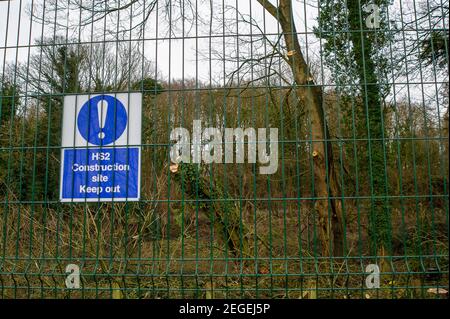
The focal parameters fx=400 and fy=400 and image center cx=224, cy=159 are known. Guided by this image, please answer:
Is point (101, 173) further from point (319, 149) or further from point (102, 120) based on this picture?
point (319, 149)

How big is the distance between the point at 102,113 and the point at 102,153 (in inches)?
16.9

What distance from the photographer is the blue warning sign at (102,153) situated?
395 centimetres

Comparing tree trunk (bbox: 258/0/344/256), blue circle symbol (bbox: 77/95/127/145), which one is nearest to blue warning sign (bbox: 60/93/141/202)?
blue circle symbol (bbox: 77/95/127/145)

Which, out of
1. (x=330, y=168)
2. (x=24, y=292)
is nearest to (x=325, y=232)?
(x=330, y=168)

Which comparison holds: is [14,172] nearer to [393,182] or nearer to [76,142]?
[76,142]

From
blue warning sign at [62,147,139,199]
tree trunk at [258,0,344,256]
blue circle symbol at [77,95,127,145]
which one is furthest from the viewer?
tree trunk at [258,0,344,256]

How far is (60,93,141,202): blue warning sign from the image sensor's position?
3945mm

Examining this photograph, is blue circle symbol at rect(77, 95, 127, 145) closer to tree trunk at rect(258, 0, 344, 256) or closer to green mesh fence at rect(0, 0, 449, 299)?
green mesh fence at rect(0, 0, 449, 299)

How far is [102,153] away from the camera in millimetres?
4004

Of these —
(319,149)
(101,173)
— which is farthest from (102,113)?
(319,149)

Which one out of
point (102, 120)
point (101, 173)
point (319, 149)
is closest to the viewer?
point (101, 173)

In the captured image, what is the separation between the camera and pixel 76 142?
411 cm

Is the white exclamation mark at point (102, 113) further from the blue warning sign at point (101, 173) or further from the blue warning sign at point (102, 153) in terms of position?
the blue warning sign at point (101, 173)

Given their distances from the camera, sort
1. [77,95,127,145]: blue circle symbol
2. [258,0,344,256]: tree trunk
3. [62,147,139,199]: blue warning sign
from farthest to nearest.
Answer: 1. [258,0,344,256]: tree trunk
2. [77,95,127,145]: blue circle symbol
3. [62,147,139,199]: blue warning sign
